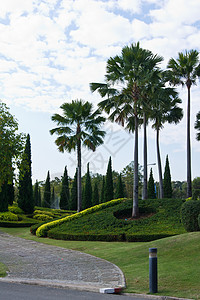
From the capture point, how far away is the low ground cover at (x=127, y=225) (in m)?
17.6

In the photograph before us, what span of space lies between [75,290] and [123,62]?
18.9 m

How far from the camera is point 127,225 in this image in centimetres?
1988

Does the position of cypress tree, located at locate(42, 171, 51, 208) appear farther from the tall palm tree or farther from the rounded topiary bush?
the rounded topiary bush

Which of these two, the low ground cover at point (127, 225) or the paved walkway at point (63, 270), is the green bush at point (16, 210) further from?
the paved walkway at point (63, 270)

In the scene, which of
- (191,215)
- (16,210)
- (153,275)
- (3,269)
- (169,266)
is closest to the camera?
(153,275)

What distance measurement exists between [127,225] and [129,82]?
990 cm

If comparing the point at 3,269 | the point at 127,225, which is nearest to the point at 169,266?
the point at 3,269

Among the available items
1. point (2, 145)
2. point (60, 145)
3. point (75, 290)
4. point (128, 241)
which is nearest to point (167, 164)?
point (60, 145)

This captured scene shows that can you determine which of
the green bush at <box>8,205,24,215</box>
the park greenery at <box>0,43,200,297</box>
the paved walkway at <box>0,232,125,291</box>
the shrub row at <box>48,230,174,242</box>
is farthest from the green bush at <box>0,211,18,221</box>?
the paved walkway at <box>0,232,125,291</box>

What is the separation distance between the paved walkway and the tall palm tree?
32.8ft

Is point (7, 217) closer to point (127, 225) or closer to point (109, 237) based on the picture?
point (127, 225)

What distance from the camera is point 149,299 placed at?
20.7ft

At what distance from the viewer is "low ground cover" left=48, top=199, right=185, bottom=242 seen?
17.6 meters

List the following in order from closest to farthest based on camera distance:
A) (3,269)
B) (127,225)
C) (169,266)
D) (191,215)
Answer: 1. (169,266)
2. (3,269)
3. (191,215)
4. (127,225)
